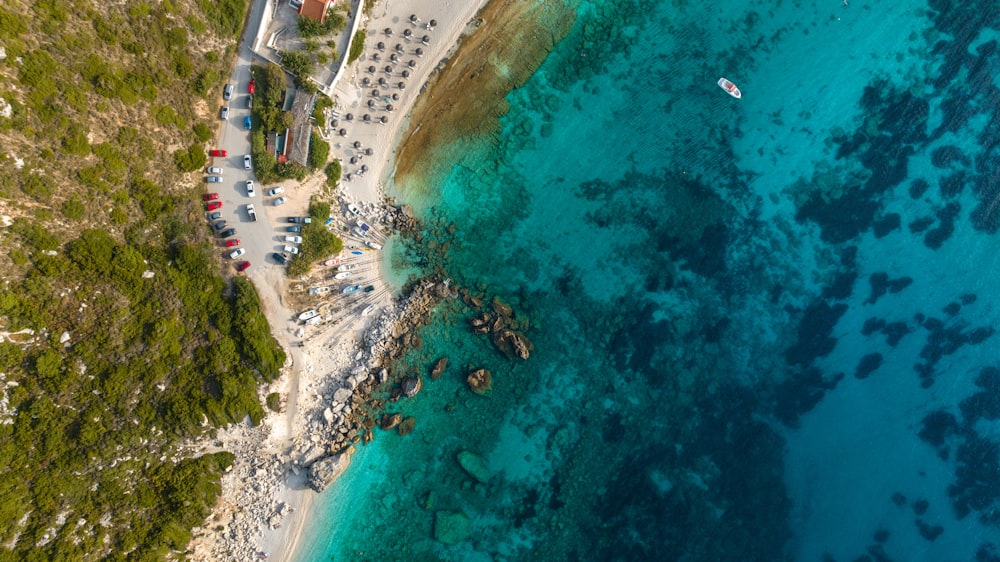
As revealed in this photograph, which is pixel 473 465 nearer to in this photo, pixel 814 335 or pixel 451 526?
pixel 451 526

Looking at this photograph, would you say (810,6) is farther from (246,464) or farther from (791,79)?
(246,464)

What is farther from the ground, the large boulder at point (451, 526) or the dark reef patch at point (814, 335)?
the dark reef patch at point (814, 335)

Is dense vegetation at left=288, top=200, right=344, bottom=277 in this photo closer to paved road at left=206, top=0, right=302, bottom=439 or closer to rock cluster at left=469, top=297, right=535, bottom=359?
paved road at left=206, top=0, right=302, bottom=439

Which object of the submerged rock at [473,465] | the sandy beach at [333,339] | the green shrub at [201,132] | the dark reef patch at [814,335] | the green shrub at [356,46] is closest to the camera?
the green shrub at [201,132]

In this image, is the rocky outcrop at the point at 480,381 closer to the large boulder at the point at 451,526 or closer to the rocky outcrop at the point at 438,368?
the rocky outcrop at the point at 438,368

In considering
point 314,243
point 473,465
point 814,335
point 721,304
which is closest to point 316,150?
point 314,243

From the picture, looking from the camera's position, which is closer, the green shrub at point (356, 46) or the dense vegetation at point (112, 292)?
the dense vegetation at point (112, 292)

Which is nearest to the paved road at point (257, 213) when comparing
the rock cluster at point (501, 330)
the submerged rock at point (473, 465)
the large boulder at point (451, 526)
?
the submerged rock at point (473, 465)
